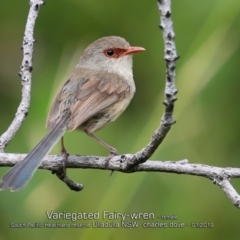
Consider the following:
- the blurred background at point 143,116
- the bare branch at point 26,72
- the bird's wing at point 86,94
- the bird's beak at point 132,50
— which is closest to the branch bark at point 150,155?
the bare branch at point 26,72

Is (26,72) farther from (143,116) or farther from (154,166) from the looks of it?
(154,166)

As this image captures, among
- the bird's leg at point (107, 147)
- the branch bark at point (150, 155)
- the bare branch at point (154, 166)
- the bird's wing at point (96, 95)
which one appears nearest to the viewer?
the branch bark at point (150, 155)

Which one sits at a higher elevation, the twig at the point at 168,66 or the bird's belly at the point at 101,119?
the twig at the point at 168,66

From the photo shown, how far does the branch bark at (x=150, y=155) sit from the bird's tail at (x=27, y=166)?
0.39 ft

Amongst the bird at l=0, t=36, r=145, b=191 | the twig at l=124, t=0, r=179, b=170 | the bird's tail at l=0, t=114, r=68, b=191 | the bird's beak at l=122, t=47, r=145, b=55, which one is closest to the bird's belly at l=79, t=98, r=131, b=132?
the bird at l=0, t=36, r=145, b=191

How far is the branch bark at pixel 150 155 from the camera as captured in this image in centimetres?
313

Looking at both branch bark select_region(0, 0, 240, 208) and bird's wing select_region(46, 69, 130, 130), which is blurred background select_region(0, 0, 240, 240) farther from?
branch bark select_region(0, 0, 240, 208)

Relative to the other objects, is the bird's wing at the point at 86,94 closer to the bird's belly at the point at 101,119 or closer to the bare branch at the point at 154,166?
the bird's belly at the point at 101,119

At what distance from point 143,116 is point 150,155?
5.12ft

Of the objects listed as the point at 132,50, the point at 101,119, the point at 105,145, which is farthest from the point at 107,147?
the point at 132,50

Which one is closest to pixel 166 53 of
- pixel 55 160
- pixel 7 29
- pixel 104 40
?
pixel 55 160

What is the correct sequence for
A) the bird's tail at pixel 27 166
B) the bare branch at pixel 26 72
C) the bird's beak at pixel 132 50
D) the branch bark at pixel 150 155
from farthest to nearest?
the bird's beak at pixel 132 50 < the bare branch at pixel 26 72 < the bird's tail at pixel 27 166 < the branch bark at pixel 150 155

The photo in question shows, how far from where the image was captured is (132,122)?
5336 millimetres

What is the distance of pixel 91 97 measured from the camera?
197 inches
